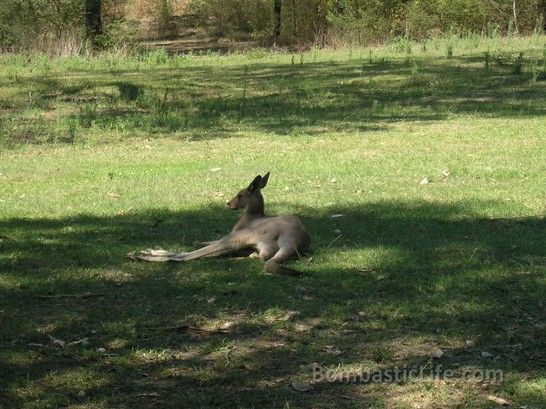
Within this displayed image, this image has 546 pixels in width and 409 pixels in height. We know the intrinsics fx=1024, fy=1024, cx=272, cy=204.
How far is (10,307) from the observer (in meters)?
6.60

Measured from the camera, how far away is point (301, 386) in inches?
203

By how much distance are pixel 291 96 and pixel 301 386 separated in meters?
13.7

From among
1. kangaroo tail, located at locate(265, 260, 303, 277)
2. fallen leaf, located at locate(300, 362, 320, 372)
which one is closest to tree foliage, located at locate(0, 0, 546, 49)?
kangaroo tail, located at locate(265, 260, 303, 277)

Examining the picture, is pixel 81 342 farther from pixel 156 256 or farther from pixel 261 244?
pixel 261 244

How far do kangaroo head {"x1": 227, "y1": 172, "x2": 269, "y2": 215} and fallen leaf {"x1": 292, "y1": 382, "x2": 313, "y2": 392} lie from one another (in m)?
3.13

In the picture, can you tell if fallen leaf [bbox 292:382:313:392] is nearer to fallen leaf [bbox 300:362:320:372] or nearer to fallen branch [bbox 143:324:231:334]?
fallen leaf [bbox 300:362:320:372]

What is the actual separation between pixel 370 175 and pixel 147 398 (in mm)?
6763

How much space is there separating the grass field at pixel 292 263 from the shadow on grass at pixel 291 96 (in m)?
0.09

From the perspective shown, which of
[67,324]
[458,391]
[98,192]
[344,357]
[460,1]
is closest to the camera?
[458,391]

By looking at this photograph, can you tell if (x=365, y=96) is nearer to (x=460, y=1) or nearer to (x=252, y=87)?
(x=252, y=87)

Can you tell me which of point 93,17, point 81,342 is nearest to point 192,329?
point 81,342

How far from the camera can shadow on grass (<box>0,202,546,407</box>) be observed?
5316 mm

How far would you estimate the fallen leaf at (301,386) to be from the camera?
5134 millimetres

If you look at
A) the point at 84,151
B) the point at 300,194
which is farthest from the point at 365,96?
the point at 300,194
